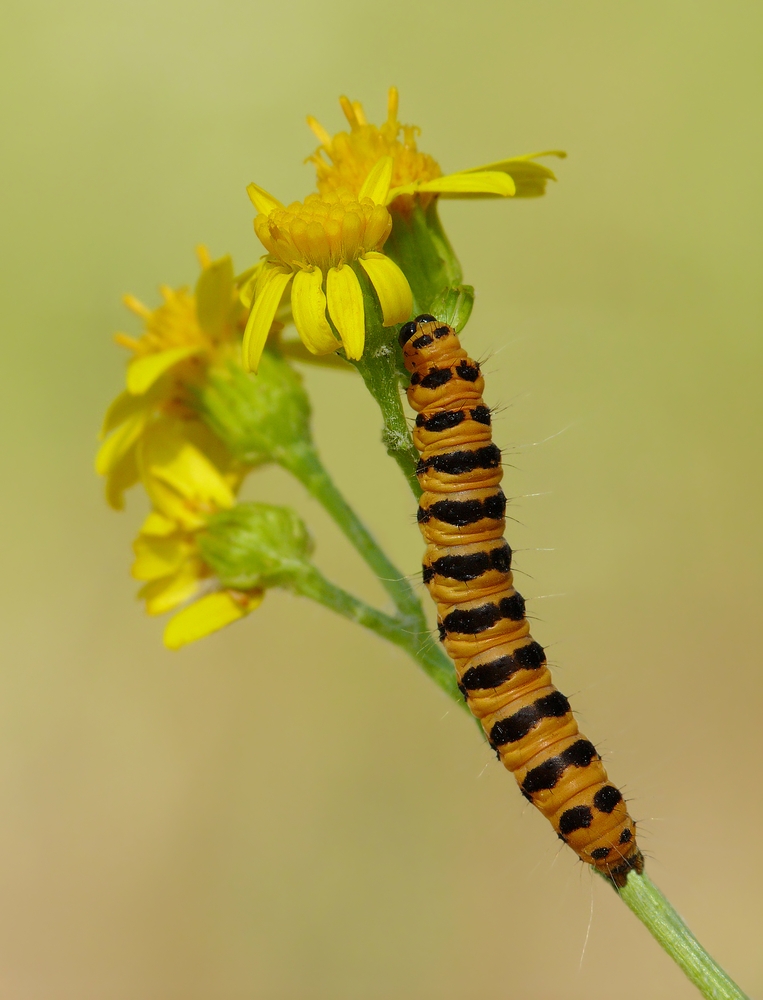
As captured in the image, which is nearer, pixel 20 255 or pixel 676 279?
pixel 676 279

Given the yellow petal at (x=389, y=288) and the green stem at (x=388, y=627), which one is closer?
the yellow petal at (x=389, y=288)

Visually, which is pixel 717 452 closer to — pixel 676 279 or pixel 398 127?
pixel 676 279

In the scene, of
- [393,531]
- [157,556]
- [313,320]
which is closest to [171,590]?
[157,556]

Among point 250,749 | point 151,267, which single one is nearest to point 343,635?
point 250,749

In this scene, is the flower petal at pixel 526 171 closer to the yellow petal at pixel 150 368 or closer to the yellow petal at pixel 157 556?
the yellow petal at pixel 150 368

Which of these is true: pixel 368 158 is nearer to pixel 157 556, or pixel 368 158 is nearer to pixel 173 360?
pixel 173 360

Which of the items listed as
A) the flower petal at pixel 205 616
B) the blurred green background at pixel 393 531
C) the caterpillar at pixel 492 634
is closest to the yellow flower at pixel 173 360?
the flower petal at pixel 205 616

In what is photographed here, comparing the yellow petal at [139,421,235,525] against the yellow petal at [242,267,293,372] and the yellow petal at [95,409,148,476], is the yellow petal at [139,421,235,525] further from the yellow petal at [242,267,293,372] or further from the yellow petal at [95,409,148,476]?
the yellow petal at [242,267,293,372]
